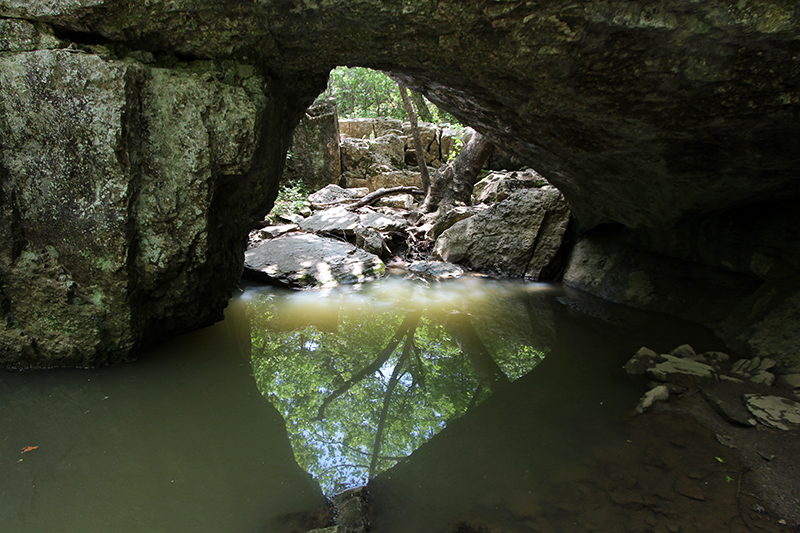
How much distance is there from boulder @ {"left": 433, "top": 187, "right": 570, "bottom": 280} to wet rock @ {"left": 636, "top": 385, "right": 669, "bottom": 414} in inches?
136

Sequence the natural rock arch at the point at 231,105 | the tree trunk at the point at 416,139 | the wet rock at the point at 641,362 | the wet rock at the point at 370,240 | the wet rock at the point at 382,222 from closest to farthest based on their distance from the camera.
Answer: the natural rock arch at the point at 231,105 → the wet rock at the point at 641,362 → the wet rock at the point at 370,240 → the wet rock at the point at 382,222 → the tree trunk at the point at 416,139

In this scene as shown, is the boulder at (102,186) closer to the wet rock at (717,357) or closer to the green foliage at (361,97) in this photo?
the wet rock at (717,357)

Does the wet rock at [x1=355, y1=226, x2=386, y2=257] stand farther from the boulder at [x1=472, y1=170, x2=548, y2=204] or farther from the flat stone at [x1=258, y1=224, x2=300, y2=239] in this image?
the boulder at [x1=472, y1=170, x2=548, y2=204]

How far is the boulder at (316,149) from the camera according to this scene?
10.1 metres

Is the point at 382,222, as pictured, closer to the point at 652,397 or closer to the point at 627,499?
the point at 652,397

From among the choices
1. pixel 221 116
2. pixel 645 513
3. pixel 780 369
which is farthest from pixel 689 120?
pixel 221 116

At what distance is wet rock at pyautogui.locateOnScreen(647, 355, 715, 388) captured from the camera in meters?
2.58

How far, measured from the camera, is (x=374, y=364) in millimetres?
3018

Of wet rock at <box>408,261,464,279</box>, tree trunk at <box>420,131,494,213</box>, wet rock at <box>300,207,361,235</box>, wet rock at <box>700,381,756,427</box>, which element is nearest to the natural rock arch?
wet rock at <box>700,381,756,427</box>

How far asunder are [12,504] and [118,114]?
1.86 meters

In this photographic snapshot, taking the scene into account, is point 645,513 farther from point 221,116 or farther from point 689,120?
point 221,116

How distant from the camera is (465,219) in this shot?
6.78 meters

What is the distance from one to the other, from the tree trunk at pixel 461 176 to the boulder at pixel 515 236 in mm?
1391

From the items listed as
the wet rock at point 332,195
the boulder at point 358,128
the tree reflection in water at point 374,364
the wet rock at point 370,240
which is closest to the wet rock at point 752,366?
the tree reflection in water at point 374,364
